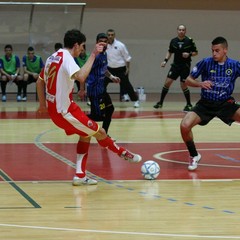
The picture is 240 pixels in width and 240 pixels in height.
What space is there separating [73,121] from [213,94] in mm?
2537

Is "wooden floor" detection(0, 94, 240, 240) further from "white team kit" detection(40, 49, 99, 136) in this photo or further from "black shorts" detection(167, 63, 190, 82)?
"black shorts" detection(167, 63, 190, 82)

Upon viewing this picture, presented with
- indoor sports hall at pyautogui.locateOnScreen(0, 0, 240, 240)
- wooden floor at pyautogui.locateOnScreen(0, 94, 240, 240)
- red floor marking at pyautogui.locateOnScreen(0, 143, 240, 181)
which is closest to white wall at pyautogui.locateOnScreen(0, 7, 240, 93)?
indoor sports hall at pyautogui.locateOnScreen(0, 0, 240, 240)

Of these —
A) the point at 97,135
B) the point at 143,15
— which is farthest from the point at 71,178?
the point at 143,15

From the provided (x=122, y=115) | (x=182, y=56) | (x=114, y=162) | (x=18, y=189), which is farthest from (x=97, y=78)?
(x=182, y=56)

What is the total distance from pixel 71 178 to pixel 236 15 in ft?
64.9

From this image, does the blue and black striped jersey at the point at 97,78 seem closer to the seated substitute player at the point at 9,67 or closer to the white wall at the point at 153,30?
the seated substitute player at the point at 9,67

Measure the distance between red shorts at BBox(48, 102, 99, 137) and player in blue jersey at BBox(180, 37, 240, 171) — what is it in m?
1.91

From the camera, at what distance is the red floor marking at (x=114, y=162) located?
10.5m

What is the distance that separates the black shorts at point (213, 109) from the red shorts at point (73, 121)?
2147 millimetres

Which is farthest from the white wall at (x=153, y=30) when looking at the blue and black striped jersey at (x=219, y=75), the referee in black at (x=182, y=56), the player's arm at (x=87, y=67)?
the player's arm at (x=87, y=67)

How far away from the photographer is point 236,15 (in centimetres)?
2881

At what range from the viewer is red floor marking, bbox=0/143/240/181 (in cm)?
1049

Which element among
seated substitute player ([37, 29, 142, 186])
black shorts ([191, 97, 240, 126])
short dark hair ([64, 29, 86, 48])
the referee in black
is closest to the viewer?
seated substitute player ([37, 29, 142, 186])

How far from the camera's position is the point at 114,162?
11695mm
